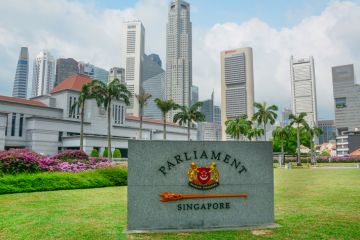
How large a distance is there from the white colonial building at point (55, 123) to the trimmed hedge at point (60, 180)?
1736 inches

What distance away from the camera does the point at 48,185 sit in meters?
15.5

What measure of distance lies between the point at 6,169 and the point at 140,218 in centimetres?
1168

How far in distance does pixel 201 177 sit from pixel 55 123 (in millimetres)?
59742

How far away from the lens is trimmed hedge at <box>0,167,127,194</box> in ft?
47.8

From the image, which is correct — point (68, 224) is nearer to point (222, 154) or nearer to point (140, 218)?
point (140, 218)

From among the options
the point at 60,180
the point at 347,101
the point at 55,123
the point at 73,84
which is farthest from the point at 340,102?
the point at 60,180

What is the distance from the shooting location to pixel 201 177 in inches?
309

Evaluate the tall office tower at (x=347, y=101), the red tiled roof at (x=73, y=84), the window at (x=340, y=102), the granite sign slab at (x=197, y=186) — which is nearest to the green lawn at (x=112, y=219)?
the granite sign slab at (x=197, y=186)

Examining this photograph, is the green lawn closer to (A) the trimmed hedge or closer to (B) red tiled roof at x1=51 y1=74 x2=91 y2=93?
(A) the trimmed hedge

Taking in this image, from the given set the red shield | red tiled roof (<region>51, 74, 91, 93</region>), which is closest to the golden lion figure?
the red shield

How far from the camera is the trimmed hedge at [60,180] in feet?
47.8

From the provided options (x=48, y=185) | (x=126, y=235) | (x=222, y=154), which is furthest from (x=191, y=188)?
(x=48, y=185)

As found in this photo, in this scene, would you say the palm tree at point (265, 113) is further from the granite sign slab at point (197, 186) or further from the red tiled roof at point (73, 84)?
the granite sign slab at point (197, 186)

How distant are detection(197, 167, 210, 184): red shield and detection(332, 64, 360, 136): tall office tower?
651 ft
